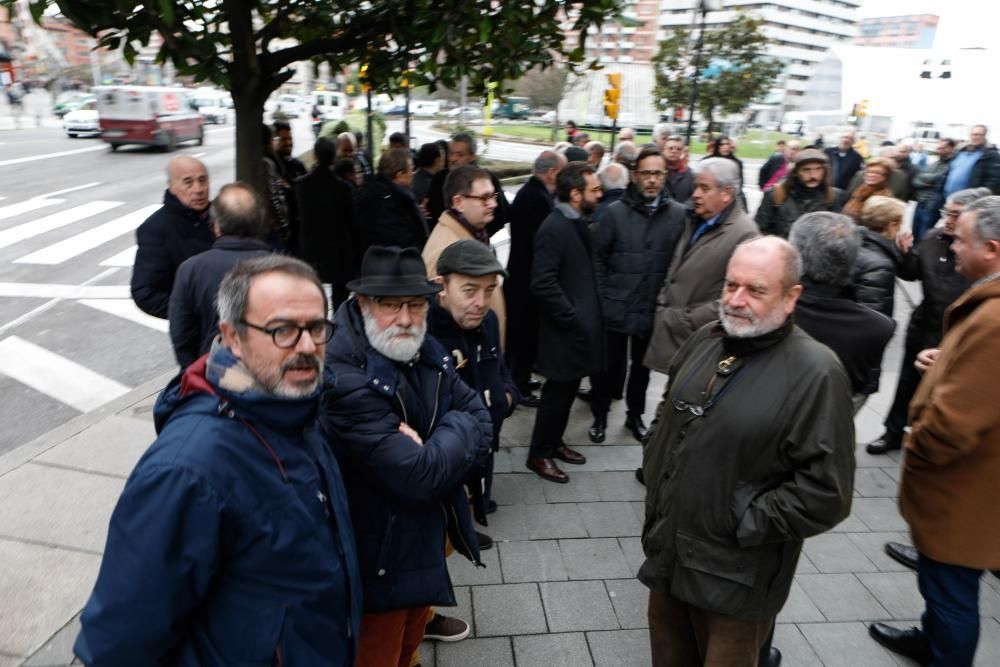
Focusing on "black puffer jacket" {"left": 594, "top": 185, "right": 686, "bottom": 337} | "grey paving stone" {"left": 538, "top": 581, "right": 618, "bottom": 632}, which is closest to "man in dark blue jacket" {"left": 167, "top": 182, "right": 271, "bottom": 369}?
"grey paving stone" {"left": 538, "top": 581, "right": 618, "bottom": 632}

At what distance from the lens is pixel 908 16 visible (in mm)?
171125

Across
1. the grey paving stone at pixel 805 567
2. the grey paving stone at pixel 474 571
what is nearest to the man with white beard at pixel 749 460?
the grey paving stone at pixel 474 571

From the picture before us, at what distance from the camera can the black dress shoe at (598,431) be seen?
5023 mm

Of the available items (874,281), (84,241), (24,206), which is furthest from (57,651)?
(24,206)

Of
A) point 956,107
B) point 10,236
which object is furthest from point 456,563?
point 956,107

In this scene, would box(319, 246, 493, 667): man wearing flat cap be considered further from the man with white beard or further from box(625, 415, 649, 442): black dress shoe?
box(625, 415, 649, 442): black dress shoe

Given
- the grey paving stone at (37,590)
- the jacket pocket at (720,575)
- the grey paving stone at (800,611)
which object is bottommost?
the grey paving stone at (800,611)

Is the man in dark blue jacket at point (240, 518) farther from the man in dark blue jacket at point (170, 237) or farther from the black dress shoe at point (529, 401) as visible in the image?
the black dress shoe at point (529, 401)

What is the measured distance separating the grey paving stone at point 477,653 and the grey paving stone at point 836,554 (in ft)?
5.97

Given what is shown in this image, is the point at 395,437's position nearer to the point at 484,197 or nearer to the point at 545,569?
the point at 545,569

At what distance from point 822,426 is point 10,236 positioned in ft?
41.3

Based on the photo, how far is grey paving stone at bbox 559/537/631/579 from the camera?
352cm

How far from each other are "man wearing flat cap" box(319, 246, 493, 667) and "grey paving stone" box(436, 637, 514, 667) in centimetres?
59

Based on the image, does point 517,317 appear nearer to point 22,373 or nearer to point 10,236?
point 22,373
